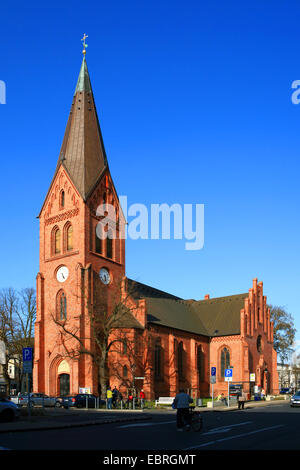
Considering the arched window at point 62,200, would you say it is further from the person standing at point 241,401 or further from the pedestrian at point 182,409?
the pedestrian at point 182,409

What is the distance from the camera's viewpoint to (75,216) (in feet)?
174

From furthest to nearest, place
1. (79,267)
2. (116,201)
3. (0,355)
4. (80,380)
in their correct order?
1. (0,355)
2. (116,201)
3. (79,267)
4. (80,380)

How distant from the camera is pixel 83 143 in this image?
5591cm

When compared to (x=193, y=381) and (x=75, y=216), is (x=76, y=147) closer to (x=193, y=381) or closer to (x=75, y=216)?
(x=75, y=216)

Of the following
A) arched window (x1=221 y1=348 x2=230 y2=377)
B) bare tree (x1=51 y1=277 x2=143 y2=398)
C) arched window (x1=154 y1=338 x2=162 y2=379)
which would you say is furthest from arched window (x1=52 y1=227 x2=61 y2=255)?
arched window (x1=221 y1=348 x2=230 y2=377)

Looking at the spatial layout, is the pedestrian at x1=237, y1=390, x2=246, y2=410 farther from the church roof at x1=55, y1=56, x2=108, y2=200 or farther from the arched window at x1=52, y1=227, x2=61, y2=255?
the church roof at x1=55, y1=56, x2=108, y2=200

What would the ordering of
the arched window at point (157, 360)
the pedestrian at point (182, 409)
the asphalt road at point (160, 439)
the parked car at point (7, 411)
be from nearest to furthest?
the asphalt road at point (160, 439), the pedestrian at point (182, 409), the parked car at point (7, 411), the arched window at point (157, 360)

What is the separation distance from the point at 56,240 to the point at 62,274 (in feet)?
13.2

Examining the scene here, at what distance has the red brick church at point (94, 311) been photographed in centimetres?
4966

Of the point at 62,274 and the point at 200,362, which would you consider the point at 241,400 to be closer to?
the point at 200,362

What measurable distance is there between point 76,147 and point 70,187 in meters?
4.62

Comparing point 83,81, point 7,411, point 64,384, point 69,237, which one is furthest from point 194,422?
point 83,81

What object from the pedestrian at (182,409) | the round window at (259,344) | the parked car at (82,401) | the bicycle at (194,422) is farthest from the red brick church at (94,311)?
the pedestrian at (182,409)
